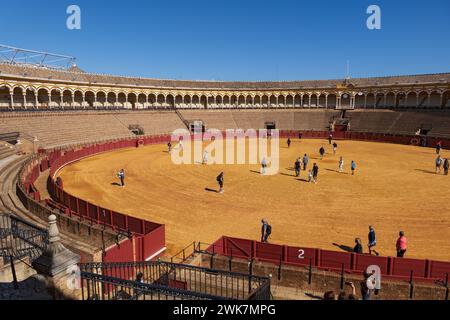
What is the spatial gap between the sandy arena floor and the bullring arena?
0.10m

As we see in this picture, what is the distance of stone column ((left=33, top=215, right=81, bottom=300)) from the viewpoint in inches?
249

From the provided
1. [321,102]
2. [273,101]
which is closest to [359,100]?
[321,102]

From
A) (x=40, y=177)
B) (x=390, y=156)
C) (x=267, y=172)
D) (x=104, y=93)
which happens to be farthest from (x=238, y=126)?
(x=40, y=177)

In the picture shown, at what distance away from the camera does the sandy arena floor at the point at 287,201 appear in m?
14.4

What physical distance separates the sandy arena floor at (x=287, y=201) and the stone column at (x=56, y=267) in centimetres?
669

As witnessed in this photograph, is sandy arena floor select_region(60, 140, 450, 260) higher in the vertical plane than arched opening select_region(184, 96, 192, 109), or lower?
lower

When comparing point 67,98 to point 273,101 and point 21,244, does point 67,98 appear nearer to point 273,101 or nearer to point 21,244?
point 273,101

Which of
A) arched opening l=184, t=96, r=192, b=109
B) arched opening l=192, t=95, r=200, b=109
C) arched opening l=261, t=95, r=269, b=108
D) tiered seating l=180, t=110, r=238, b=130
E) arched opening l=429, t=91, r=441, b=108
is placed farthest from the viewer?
arched opening l=261, t=95, r=269, b=108

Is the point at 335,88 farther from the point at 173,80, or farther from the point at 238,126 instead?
the point at 173,80

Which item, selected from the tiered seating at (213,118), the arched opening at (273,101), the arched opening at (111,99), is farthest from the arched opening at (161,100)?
the arched opening at (273,101)

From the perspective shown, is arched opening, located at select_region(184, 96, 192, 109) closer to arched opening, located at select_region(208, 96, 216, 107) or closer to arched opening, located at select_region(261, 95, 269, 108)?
arched opening, located at select_region(208, 96, 216, 107)

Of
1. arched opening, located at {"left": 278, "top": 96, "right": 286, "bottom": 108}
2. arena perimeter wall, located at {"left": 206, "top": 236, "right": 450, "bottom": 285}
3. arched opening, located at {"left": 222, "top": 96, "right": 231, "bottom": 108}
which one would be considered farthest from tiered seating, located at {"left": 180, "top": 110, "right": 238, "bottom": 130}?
arena perimeter wall, located at {"left": 206, "top": 236, "right": 450, "bottom": 285}

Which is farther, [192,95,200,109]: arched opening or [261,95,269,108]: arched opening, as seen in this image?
[261,95,269,108]: arched opening
